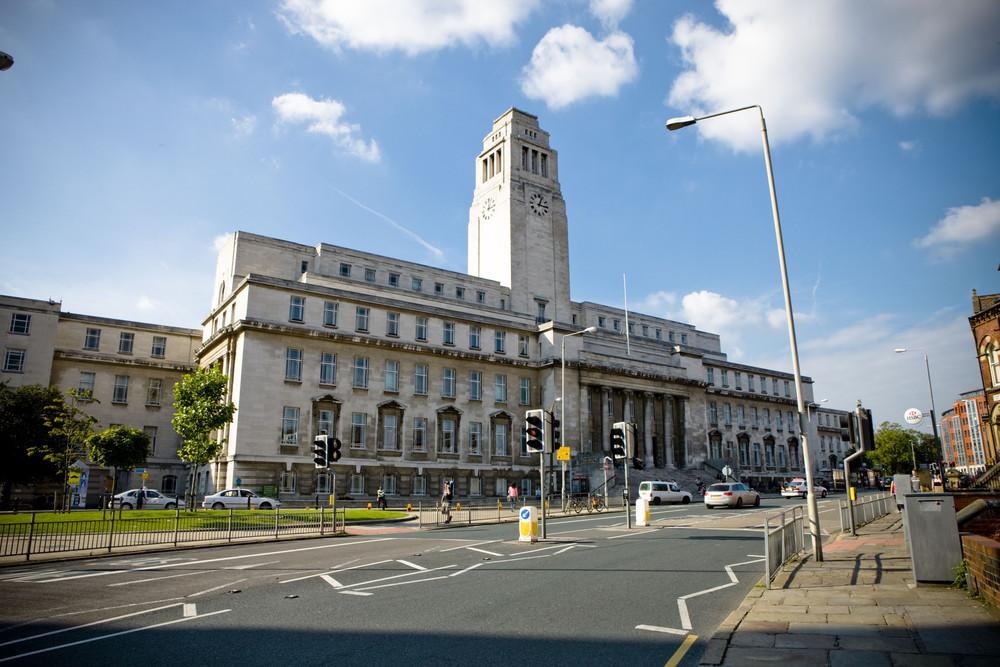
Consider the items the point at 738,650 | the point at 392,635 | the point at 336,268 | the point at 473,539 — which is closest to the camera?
the point at 738,650

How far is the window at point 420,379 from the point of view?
2031 inches

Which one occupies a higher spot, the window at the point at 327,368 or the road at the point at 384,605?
the window at the point at 327,368

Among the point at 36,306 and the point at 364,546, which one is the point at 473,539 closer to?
the point at 364,546

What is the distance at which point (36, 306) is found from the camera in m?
51.4

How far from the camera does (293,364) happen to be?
46281 mm

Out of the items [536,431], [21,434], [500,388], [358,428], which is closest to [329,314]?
[358,428]

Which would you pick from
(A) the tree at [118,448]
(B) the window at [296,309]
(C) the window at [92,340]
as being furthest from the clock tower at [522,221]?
(A) the tree at [118,448]

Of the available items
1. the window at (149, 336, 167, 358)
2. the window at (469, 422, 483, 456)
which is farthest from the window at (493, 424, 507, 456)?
the window at (149, 336, 167, 358)

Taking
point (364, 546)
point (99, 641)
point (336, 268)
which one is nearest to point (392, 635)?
point (99, 641)

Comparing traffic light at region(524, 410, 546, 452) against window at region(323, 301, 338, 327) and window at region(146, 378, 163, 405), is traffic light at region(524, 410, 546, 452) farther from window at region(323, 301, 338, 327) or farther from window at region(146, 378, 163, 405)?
window at region(146, 378, 163, 405)

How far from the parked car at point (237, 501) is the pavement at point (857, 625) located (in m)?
33.8

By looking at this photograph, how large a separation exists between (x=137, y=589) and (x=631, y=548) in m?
11.7

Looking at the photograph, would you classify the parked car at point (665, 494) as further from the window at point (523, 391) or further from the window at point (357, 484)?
the window at point (357, 484)

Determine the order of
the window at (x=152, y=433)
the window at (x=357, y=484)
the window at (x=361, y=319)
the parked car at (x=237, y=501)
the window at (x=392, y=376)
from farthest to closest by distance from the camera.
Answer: the window at (x=152, y=433) < the window at (x=392, y=376) < the window at (x=361, y=319) < the window at (x=357, y=484) < the parked car at (x=237, y=501)
